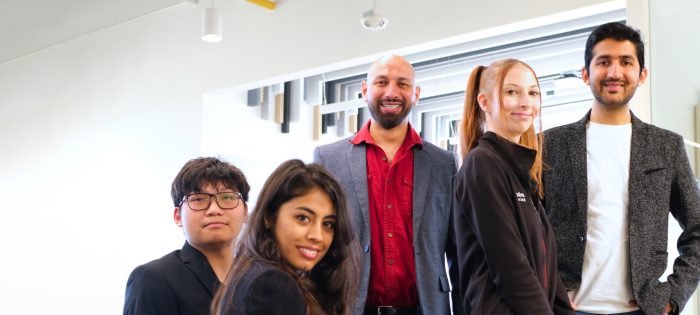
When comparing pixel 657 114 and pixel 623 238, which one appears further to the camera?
pixel 657 114

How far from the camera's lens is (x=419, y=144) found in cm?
288

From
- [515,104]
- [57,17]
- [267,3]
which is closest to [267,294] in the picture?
[515,104]

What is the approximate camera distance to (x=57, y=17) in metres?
7.52

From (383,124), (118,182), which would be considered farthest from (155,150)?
(383,124)

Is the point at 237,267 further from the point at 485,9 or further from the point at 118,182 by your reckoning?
the point at 118,182

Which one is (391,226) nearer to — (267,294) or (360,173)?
(360,173)

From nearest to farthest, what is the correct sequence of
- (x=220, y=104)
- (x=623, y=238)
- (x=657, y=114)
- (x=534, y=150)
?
(x=534, y=150), (x=623, y=238), (x=657, y=114), (x=220, y=104)

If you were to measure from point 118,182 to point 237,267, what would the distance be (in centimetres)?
564

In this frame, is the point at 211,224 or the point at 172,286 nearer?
the point at 172,286

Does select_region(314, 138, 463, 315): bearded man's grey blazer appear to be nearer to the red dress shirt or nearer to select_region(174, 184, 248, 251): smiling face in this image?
the red dress shirt

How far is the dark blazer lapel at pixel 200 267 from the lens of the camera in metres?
2.25

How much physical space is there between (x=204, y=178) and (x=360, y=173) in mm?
627

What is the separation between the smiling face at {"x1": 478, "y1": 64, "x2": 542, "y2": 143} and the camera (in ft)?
7.48

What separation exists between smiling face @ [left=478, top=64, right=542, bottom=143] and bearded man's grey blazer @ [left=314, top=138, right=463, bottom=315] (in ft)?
1.73
